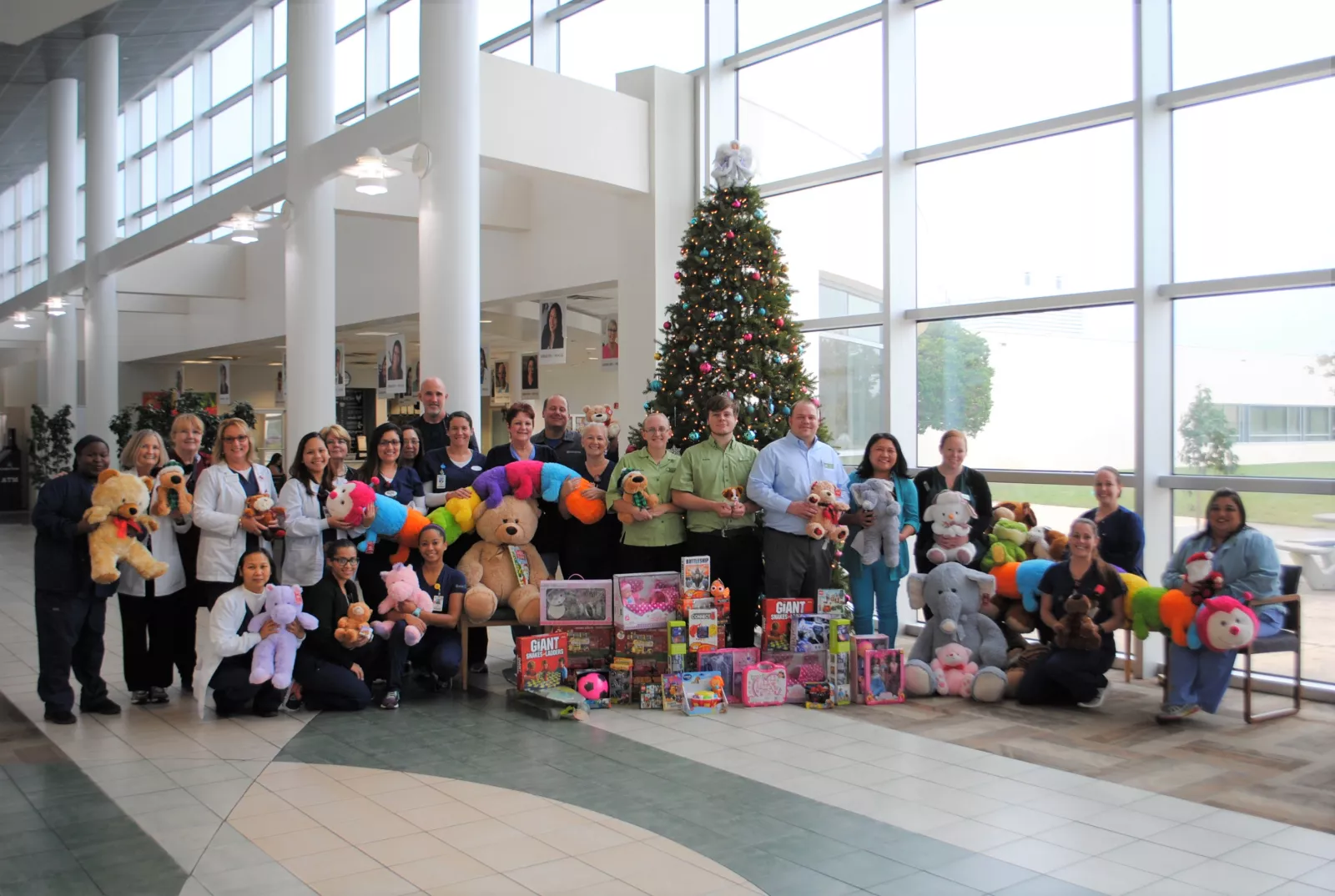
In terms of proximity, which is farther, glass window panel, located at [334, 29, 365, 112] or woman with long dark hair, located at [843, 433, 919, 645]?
glass window panel, located at [334, 29, 365, 112]

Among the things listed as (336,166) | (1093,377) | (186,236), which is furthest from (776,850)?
(186,236)

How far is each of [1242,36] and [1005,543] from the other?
344 cm

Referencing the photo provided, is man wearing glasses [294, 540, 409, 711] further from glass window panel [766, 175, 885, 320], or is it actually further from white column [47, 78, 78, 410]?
white column [47, 78, 78, 410]

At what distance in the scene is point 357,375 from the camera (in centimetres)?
2475

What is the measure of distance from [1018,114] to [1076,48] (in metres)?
0.59

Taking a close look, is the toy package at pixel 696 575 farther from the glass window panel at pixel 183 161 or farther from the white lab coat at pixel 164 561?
the glass window panel at pixel 183 161

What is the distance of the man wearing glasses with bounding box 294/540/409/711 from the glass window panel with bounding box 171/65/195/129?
50.1 ft

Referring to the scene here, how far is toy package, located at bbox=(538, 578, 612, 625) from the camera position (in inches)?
251

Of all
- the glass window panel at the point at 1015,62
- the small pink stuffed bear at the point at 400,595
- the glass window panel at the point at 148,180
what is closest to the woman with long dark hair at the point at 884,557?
the small pink stuffed bear at the point at 400,595

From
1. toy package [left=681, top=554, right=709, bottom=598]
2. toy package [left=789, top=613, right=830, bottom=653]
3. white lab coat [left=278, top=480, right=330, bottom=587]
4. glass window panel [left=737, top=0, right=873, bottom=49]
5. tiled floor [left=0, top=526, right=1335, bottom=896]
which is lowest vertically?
tiled floor [left=0, top=526, right=1335, bottom=896]

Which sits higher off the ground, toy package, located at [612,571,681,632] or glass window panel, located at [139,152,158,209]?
glass window panel, located at [139,152,158,209]

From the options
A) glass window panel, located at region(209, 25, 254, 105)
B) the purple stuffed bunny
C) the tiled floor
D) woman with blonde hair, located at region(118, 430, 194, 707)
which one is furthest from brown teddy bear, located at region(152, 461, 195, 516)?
glass window panel, located at region(209, 25, 254, 105)

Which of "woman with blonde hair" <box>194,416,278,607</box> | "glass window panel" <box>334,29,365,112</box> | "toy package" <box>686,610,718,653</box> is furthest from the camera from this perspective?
"glass window panel" <box>334,29,365,112</box>

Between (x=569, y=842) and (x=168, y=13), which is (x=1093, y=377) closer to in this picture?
(x=569, y=842)
